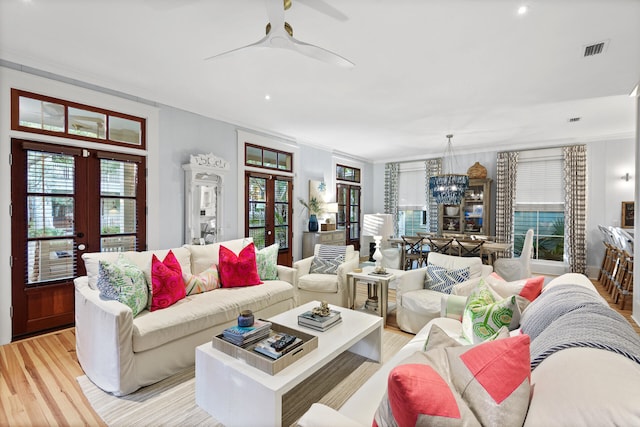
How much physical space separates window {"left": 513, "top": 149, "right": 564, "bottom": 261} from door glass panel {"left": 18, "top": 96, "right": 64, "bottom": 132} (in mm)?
7648

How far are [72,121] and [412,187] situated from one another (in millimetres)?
6924

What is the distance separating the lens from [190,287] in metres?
3.07

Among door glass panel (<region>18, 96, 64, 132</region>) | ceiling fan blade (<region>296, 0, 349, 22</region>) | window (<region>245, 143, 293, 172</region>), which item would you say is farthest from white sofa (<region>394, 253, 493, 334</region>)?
door glass panel (<region>18, 96, 64, 132</region>)

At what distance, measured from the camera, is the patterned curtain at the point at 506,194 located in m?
6.49

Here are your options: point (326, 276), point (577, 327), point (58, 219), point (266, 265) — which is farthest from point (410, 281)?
point (58, 219)

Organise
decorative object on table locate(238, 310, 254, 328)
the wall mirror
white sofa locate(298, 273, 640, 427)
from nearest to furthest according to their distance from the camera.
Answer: white sofa locate(298, 273, 640, 427)
decorative object on table locate(238, 310, 254, 328)
the wall mirror

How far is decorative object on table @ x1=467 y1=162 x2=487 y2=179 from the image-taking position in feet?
22.3

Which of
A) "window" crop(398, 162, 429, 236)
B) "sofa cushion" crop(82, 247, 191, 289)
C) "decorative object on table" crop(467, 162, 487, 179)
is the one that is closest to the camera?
"sofa cushion" crop(82, 247, 191, 289)

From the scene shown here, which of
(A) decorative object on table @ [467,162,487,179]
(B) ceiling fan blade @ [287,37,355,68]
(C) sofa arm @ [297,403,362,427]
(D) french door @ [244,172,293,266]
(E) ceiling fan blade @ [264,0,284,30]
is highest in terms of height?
(E) ceiling fan blade @ [264,0,284,30]

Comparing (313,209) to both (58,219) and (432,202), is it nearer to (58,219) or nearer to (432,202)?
(432,202)

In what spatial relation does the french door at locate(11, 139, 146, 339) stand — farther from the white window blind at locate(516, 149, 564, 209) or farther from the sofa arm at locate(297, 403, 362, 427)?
the white window blind at locate(516, 149, 564, 209)

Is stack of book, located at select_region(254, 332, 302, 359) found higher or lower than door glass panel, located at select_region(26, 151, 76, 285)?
lower

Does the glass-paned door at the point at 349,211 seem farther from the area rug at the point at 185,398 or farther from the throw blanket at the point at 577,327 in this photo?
the throw blanket at the point at 577,327

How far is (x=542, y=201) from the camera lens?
20.7 ft
